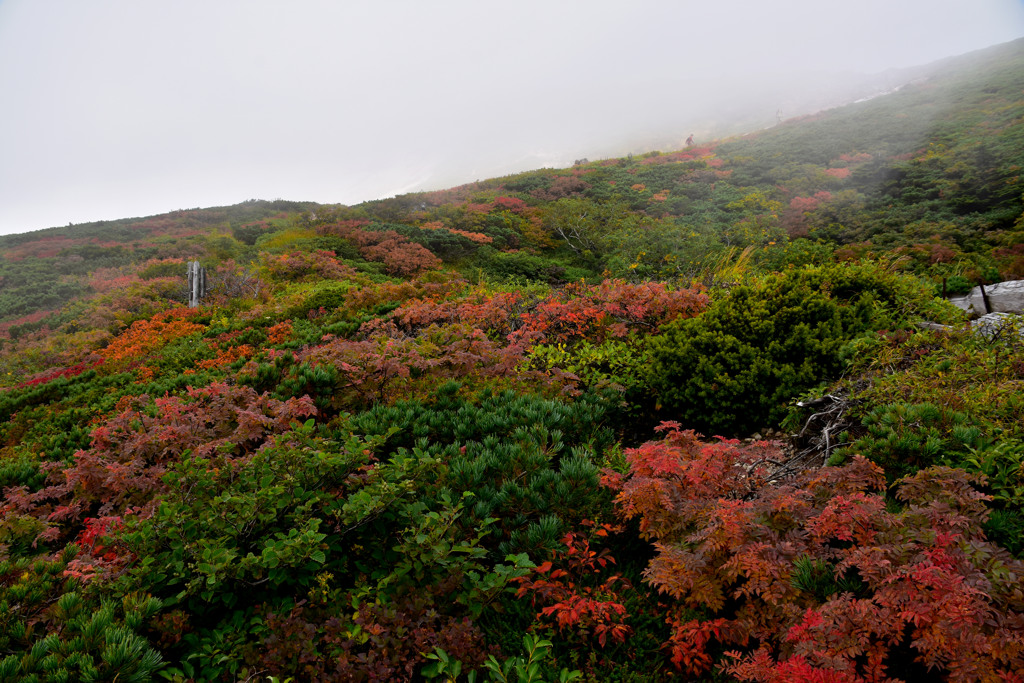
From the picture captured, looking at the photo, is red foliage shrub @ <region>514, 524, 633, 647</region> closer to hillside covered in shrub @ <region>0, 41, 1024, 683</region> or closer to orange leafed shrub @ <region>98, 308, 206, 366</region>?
hillside covered in shrub @ <region>0, 41, 1024, 683</region>

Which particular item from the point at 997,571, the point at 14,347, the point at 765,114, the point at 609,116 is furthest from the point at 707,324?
the point at 609,116

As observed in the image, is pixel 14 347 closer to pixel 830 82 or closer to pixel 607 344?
pixel 607 344

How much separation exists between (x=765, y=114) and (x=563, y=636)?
253ft

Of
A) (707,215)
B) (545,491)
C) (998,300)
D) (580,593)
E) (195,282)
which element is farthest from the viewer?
(707,215)

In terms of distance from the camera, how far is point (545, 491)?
3.45 metres

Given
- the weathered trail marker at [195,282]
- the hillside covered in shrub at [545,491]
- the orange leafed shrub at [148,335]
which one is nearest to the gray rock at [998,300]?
the hillside covered in shrub at [545,491]

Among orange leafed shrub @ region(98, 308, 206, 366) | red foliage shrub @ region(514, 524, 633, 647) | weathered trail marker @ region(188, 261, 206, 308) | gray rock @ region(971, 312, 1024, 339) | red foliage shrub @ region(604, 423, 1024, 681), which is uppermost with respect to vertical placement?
weathered trail marker @ region(188, 261, 206, 308)

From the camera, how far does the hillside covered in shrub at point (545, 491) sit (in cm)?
218

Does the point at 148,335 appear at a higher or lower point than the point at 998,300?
higher

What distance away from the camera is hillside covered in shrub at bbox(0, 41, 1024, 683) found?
2.18 m

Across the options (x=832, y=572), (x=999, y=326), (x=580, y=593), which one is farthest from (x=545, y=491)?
(x=999, y=326)

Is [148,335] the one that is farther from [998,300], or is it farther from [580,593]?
[998,300]

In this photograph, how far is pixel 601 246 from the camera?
1597 cm

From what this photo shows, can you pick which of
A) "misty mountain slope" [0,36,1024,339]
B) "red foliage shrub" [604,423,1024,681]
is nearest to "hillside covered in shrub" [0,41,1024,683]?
"red foliage shrub" [604,423,1024,681]
